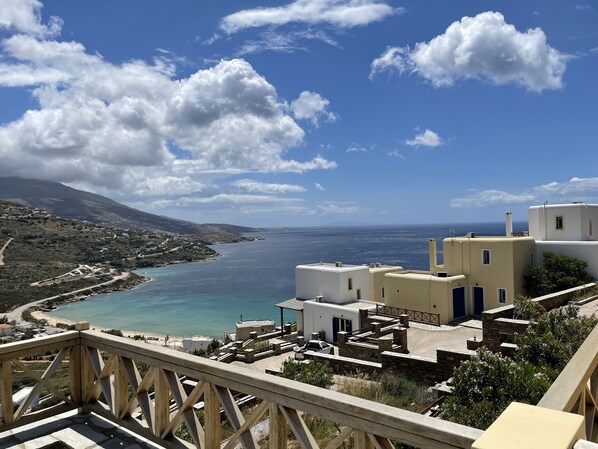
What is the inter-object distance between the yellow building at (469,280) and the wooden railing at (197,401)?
19.8 metres

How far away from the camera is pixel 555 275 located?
880 inches

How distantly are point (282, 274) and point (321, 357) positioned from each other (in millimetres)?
81401

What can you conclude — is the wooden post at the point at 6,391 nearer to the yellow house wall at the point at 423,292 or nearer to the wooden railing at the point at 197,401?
the wooden railing at the point at 197,401

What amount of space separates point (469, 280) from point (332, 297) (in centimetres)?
772

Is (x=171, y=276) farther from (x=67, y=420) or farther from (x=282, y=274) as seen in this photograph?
(x=67, y=420)

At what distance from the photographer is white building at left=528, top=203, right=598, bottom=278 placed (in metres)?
22.8

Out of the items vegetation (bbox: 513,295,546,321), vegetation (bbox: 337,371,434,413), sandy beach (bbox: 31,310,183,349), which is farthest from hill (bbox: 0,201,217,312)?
vegetation (bbox: 513,295,546,321)

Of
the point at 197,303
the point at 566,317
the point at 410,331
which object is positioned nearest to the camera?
the point at 566,317

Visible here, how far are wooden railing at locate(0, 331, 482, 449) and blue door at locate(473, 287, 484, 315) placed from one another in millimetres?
21230

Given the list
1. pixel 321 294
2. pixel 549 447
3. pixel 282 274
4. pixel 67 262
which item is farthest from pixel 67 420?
pixel 67 262

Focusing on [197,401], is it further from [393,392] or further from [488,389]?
[393,392]

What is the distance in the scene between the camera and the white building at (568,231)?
22.8 m

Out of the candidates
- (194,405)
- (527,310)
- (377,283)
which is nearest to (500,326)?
(527,310)

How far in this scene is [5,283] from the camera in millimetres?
69312
